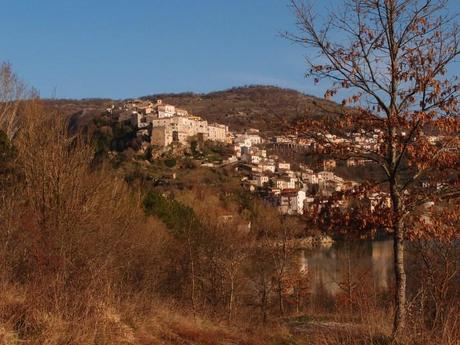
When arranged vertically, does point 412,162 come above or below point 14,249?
above

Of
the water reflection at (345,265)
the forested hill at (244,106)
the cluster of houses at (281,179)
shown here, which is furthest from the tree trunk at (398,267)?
the water reflection at (345,265)

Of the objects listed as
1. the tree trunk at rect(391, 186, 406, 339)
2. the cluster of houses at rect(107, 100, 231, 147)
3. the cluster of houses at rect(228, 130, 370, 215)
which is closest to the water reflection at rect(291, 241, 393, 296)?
the cluster of houses at rect(228, 130, 370, 215)

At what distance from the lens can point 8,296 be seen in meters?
5.73

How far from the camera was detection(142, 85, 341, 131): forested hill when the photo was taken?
21.1 feet

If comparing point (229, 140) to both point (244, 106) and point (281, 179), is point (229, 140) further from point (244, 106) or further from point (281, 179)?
point (281, 179)

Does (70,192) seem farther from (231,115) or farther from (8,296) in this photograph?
(231,115)

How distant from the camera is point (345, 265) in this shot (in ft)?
112

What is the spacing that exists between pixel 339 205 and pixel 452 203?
115 cm

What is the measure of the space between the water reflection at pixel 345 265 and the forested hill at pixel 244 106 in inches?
386

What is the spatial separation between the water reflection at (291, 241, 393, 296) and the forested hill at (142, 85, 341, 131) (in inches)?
386

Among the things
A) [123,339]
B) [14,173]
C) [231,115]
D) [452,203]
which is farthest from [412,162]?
[231,115]

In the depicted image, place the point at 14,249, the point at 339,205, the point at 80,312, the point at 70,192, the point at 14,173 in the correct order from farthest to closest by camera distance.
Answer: the point at 14,173 < the point at 70,192 < the point at 14,249 < the point at 339,205 < the point at 80,312

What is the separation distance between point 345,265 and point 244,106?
101601 millimetres

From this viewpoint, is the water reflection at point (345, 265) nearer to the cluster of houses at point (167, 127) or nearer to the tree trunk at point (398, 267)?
the tree trunk at point (398, 267)
